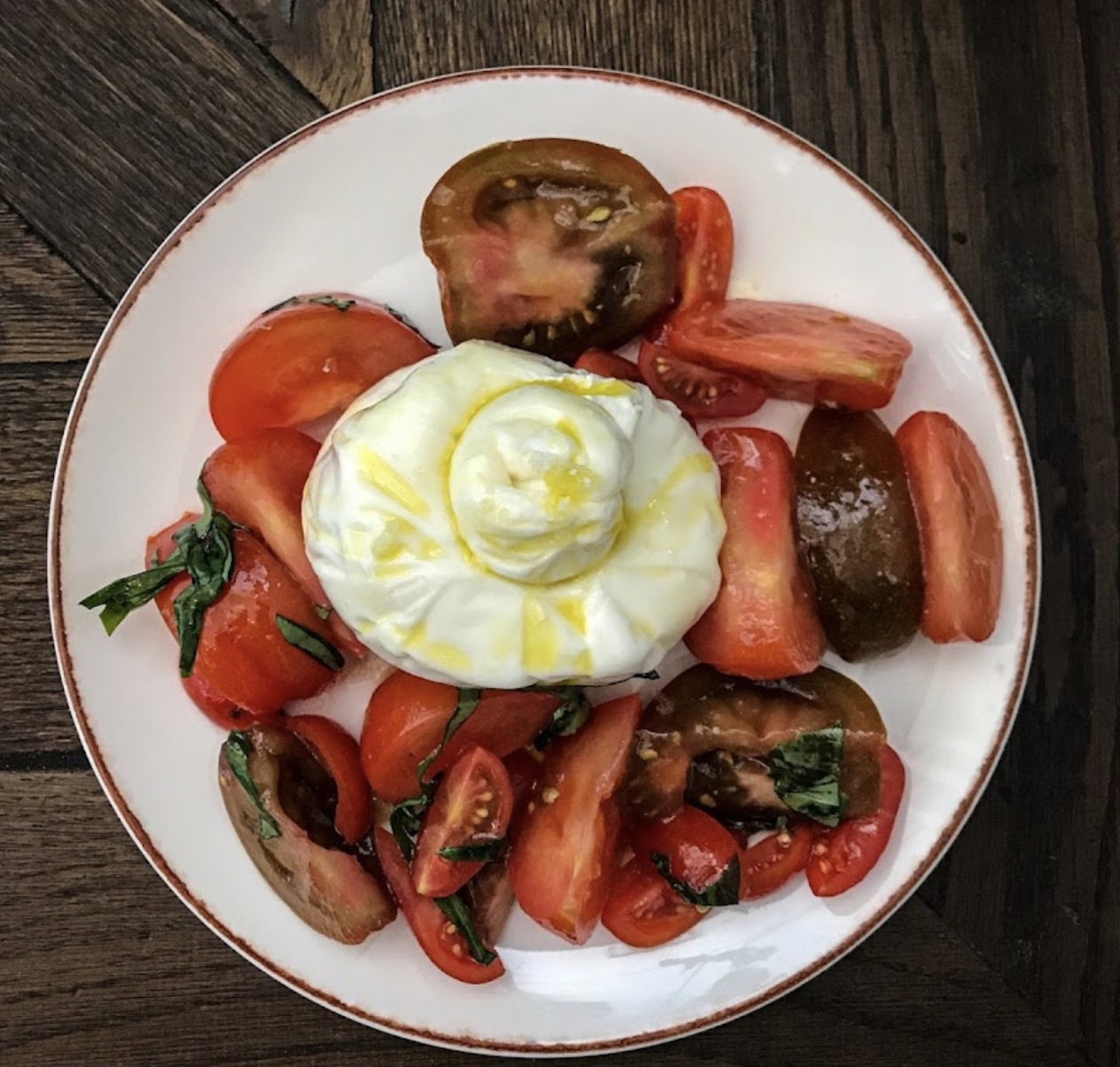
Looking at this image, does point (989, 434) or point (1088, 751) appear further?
point (1088, 751)

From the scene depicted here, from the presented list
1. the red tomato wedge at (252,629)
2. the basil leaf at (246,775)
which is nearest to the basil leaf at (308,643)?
the red tomato wedge at (252,629)

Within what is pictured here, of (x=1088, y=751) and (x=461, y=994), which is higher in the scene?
(x=1088, y=751)

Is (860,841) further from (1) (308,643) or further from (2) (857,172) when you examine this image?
(2) (857,172)

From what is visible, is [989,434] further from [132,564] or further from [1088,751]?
[132,564]

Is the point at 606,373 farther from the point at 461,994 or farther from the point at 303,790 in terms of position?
the point at 461,994

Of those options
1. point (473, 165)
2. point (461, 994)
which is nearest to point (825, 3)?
point (473, 165)

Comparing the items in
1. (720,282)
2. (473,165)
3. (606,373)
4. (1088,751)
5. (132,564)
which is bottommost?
(1088,751)

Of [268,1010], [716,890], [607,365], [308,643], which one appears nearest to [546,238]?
[607,365]
